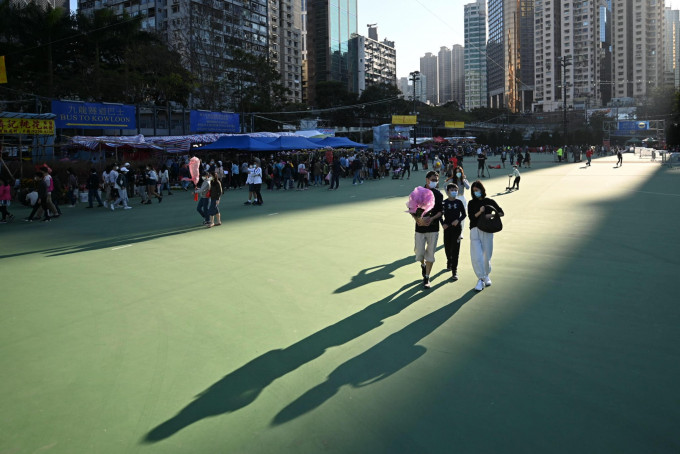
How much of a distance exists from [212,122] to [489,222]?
112ft

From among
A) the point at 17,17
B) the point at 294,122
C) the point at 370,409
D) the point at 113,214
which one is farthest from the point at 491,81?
the point at 370,409

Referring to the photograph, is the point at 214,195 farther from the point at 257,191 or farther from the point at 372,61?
the point at 372,61

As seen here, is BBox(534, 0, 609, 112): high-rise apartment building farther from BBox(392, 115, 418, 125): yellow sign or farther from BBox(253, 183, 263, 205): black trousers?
BBox(253, 183, 263, 205): black trousers

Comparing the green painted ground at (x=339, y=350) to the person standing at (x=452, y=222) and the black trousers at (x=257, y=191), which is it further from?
the black trousers at (x=257, y=191)

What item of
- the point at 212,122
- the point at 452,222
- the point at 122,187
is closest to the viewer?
the point at 452,222

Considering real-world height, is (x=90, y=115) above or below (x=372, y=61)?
below

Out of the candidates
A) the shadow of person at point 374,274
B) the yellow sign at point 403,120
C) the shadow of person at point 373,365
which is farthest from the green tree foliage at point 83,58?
the shadow of person at point 373,365

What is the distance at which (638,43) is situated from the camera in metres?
154

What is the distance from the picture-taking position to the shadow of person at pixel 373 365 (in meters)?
4.17

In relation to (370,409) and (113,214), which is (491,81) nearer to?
(113,214)

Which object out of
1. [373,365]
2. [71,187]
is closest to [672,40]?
[71,187]

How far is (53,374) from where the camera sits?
486 cm

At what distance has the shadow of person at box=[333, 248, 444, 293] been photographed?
7.75 meters

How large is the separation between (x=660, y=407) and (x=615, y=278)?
4.20m
